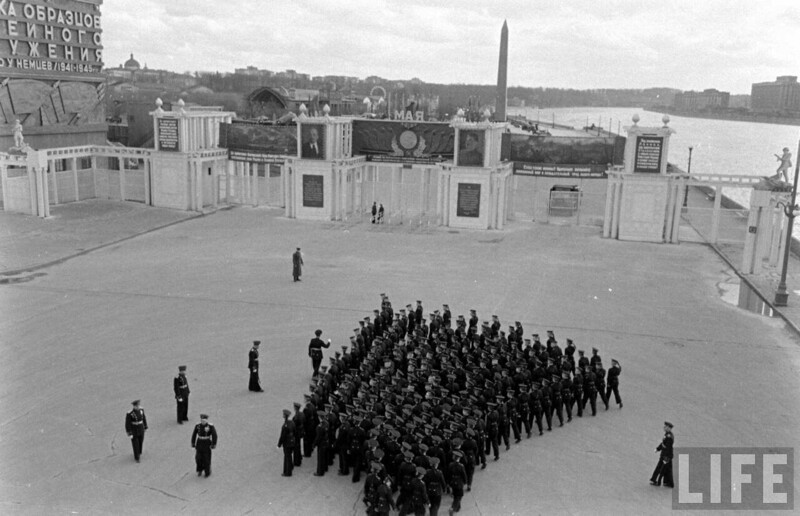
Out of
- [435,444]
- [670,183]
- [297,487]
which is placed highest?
[670,183]

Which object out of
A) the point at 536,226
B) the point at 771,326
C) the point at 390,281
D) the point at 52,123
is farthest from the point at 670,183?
the point at 52,123

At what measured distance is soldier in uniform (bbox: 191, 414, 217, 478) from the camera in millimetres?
10945

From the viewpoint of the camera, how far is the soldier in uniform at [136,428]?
11.4m

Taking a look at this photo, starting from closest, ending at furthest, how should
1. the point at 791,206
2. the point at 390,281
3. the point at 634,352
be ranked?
the point at 634,352
the point at 791,206
the point at 390,281

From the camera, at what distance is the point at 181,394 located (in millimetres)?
12891

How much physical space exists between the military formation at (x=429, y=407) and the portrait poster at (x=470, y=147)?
62.7ft

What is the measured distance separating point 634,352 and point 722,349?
236 cm

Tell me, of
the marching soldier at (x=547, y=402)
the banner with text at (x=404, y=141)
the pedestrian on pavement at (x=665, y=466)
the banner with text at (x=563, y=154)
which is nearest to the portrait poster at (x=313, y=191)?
the banner with text at (x=404, y=141)

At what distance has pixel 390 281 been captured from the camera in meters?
24.0

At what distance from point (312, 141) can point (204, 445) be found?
26486 millimetres

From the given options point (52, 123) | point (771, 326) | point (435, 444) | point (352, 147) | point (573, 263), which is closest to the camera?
point (435, 444)

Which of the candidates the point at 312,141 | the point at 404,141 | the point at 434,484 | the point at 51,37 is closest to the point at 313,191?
the point at 312,141

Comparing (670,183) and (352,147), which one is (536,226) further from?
(352,147)

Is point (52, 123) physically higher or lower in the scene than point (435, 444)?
higher
